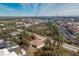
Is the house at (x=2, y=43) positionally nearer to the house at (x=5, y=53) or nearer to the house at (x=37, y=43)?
the house at (x=5, y=53)

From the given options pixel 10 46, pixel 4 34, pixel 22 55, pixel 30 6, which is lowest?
pixel 22 55

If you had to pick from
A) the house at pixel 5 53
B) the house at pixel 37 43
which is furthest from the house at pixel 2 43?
the house at pixel 37 43

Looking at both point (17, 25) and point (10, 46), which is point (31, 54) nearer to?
point (10, 46)

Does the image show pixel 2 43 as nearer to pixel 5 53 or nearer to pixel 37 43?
pixel 5 53

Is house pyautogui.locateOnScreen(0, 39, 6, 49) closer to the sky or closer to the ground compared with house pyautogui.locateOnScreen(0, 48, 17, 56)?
closer to the sky

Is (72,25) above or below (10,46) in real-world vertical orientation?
above

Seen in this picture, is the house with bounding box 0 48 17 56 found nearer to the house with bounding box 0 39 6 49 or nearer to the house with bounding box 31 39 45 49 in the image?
the house with bounding box 0 39 6 49

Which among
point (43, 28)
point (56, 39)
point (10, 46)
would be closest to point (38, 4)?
point (43, 28)

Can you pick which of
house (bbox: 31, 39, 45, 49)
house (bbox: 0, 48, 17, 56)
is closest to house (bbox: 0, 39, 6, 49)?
house (bbox: 0, 48, 17, 56)

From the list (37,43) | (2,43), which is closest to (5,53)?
(2,43)

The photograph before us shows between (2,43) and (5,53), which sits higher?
(2,43)
